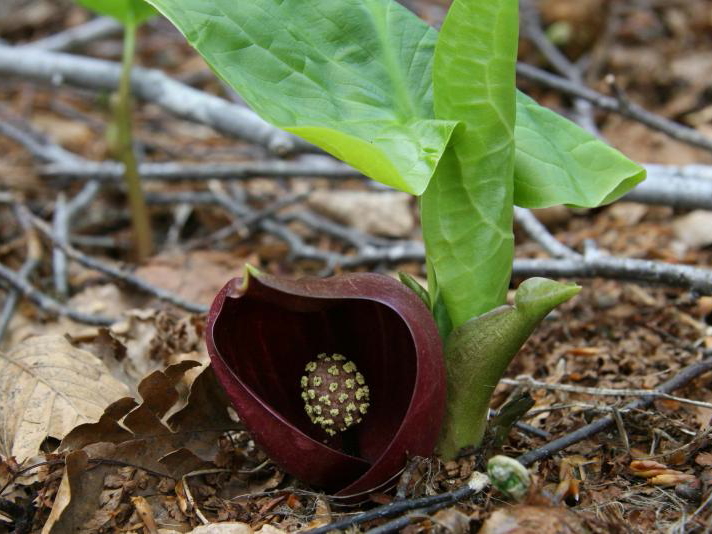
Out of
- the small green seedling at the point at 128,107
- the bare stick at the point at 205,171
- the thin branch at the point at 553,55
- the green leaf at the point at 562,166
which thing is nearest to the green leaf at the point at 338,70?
the green leaf at the point at 562,166

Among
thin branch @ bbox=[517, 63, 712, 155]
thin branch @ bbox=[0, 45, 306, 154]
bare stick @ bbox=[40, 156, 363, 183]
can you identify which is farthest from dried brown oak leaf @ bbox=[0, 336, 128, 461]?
thin branch @ bbox=[517, 63, 712, 155]

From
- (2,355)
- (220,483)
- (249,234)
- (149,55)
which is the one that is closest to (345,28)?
(220,483)

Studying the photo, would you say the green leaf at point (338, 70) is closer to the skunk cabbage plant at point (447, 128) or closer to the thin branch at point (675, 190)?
the skunk cabbage plant at point (447, 128)

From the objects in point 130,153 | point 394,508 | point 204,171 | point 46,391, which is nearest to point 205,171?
point 204,171

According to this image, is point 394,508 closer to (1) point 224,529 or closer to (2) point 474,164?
(1) point 224,529

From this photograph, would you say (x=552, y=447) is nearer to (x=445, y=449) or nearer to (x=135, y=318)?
(x=445, y=449)

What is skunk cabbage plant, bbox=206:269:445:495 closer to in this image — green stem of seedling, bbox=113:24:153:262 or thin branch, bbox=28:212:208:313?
thin branch, bbox=28:212:208:313
